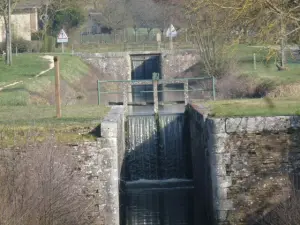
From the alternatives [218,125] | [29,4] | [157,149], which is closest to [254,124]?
[218,125]

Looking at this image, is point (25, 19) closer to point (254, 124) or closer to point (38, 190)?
point (254, 124)

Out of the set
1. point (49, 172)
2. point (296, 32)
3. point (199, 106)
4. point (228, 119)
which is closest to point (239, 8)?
point (296, 32)

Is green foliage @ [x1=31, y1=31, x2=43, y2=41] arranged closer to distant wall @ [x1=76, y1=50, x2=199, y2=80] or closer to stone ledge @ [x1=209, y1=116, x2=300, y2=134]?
distant wall @ [x1=76, y1=50, x2=199, y2=80]

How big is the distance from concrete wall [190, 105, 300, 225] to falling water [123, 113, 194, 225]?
4437 mm

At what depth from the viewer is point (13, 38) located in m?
62.3

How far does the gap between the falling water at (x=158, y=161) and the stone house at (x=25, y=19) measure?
40.7 meters

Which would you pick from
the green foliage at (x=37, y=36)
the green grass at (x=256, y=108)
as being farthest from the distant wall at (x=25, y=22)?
the green grass at (x=256, y=108)

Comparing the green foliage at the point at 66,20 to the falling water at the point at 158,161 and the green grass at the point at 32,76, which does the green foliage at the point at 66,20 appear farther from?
the falling water at the point at 158,161

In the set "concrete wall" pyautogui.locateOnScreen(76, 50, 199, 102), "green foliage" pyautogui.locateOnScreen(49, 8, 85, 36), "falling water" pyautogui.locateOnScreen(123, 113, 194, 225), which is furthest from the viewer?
"green foliage" pyautogui.locateOnScreen(49, 8, 85, 36)

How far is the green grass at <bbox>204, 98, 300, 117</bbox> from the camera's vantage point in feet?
63.7

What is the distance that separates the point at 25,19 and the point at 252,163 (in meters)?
52.6

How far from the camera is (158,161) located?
2520 cm

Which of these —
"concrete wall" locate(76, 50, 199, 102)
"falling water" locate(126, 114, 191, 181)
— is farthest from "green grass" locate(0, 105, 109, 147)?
"concrete wall" locate(76, 50, 199, 102)

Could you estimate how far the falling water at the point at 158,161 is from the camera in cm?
2330
